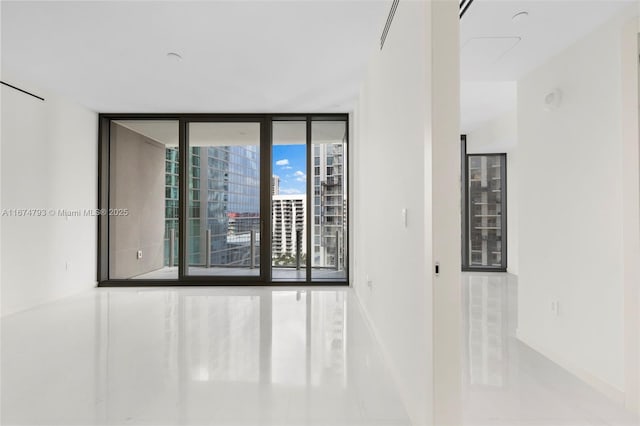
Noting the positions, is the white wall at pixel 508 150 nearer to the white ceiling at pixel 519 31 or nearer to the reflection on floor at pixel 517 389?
the white ceiling at pixel 519 31

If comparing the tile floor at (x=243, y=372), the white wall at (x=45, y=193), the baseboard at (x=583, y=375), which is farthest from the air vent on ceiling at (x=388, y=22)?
the white wall at (x=45, y=193)


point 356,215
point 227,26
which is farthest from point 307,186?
point 227,26

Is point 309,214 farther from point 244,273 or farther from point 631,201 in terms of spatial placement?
point 631,201

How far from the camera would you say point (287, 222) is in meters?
5.25

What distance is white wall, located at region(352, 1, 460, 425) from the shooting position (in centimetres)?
145

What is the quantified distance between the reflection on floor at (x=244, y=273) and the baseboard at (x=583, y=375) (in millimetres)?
2813

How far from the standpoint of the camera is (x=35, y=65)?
3.39 m

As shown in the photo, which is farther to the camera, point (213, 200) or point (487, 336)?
point (213, 200)

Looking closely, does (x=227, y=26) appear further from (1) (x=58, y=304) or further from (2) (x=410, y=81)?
(1) (x=58, y=304)

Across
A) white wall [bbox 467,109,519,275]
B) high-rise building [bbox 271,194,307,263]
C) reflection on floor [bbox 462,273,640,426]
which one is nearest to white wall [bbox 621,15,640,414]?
reflection on floor [bbox 462,273,640,426]

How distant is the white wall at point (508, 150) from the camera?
17.5ft

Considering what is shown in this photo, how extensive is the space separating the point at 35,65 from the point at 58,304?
8.96ft

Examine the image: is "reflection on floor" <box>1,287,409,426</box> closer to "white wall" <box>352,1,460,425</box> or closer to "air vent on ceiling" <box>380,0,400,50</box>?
"white wall" <box>352,1,460,425</box>

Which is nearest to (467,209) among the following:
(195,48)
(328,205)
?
(328,205)
